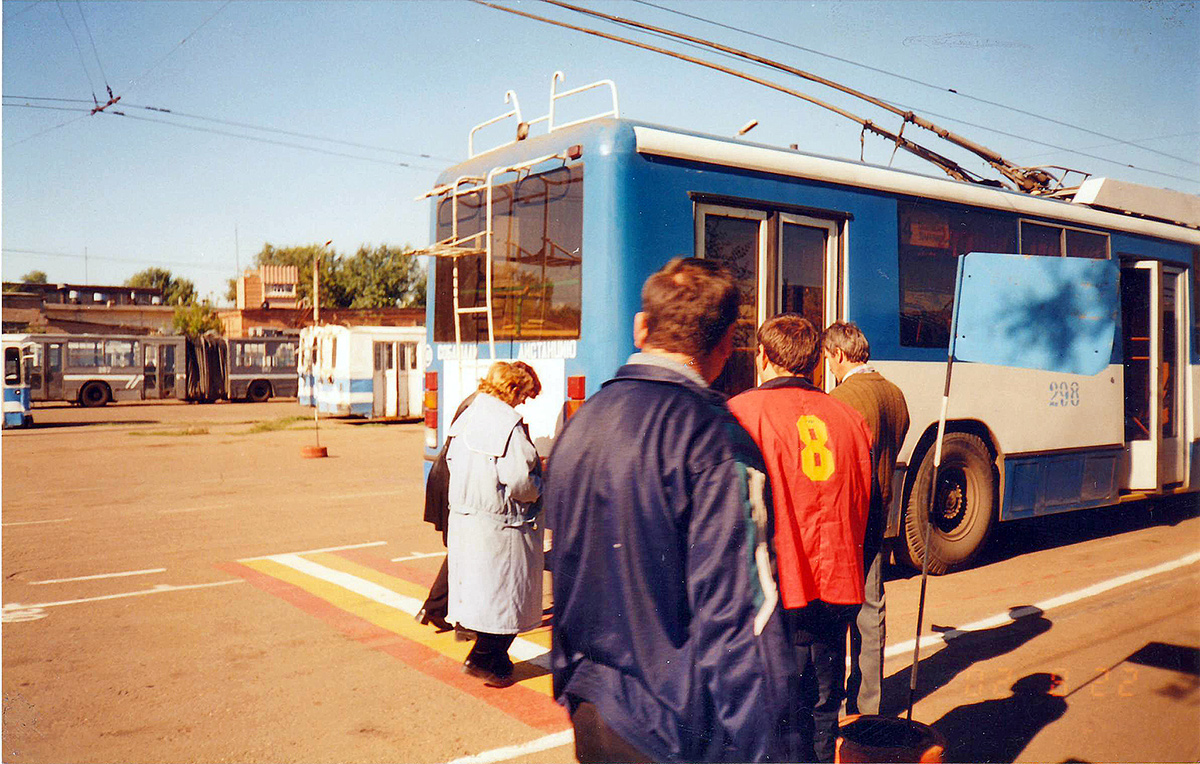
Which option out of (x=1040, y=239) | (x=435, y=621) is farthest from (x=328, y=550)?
(x=1040, y=239)

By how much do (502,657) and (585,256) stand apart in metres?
2.79

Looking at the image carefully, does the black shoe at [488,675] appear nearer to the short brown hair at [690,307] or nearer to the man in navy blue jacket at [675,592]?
the man in navy blue jacket at [675,592]

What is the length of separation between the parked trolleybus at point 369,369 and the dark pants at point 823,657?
25.6 meters

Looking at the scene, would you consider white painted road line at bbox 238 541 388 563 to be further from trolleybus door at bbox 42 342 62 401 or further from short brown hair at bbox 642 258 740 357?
trolleybus door at bbox 42 342 62 401

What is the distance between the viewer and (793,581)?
3227 mm

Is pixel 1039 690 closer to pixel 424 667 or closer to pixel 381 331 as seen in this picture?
pixel 424 667

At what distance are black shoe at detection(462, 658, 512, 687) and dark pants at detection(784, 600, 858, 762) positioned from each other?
2186mm

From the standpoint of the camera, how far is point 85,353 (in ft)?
119

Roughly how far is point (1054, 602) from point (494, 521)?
4.56 metres

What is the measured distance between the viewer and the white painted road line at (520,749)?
4.30 metres

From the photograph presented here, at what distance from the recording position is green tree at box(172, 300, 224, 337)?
6775 centimetres

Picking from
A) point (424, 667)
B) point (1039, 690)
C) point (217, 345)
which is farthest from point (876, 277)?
point (217, 345)

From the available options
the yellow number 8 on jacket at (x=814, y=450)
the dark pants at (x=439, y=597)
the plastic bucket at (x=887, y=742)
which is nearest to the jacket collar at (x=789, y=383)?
the yellow number 8 on jacket at (x=814, y=450)

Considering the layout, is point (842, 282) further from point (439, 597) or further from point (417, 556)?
point (417, 556)
